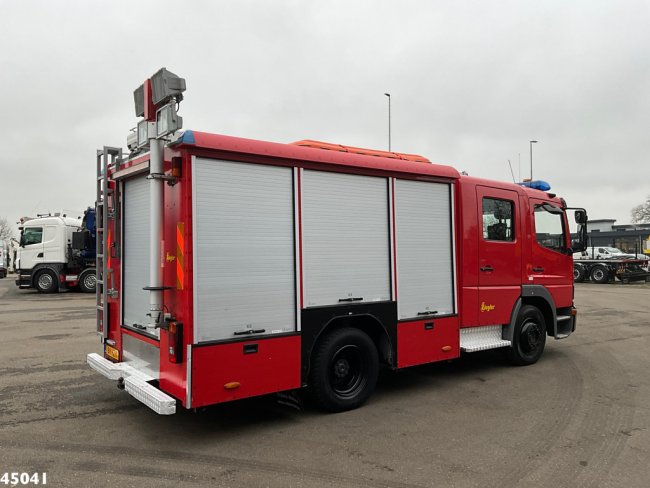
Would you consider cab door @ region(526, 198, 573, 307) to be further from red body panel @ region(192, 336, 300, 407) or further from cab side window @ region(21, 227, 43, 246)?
cab side window @ region(21, 227, 43, 246)

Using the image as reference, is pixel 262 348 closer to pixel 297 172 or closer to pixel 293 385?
pixel 293 385

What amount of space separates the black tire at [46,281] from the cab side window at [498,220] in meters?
19.0

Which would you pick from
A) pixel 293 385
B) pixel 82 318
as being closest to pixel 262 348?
pixel 293 385

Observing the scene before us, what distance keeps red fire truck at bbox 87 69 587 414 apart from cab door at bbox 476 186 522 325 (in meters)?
0.03

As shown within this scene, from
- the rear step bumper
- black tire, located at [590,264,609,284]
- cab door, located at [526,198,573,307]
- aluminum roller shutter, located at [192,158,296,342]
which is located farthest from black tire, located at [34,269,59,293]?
black tire, located at [590,264,609,284]

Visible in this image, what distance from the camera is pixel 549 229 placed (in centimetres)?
771

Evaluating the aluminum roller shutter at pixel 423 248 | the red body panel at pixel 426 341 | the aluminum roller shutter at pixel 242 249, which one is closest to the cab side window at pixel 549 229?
the aluminum roller shutter at pixel 423 248

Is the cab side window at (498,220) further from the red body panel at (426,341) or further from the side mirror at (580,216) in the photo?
the side mirror at (580,216)

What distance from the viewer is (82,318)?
41.0 feet

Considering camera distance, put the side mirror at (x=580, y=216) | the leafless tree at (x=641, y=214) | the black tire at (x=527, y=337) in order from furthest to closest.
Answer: the leafless tree at (x=641, y=214) < the side mirror at (x=580, y=216) < the black tire at (x=527, y=337)

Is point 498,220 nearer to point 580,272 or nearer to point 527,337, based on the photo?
point 527,337

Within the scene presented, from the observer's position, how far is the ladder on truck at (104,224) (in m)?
5.29

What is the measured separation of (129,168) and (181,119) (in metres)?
1.11

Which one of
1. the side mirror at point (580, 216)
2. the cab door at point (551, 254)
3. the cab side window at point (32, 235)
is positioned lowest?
the cab door at point (551, 254)
